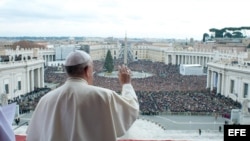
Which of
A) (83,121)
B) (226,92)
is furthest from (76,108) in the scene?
(226,92)

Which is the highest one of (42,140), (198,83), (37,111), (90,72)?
(90,72)

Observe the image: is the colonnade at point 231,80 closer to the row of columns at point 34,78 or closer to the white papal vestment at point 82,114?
the row of columns at point 34,78

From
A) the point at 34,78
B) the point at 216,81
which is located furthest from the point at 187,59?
the point at 34,78

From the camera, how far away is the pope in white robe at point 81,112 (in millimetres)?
1369

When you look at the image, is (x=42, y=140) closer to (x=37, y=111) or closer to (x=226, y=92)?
(x=37, y=111)

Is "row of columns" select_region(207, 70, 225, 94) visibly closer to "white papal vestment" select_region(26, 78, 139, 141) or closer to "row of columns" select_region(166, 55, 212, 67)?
"row of columns" select_region(166, 55, 212, 67)

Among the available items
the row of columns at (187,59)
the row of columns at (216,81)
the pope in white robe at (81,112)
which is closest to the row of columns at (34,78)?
the row of columns at (216,81)

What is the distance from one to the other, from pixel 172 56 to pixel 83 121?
37.2 metres

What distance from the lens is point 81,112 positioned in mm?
1372

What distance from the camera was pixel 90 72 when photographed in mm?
1489

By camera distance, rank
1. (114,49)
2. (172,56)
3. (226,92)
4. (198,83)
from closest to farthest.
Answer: (226,92) < (198,83) < (172,56) < (114,49)

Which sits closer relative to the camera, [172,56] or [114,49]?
[172,56]

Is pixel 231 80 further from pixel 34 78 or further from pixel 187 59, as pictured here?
pixel 187 59

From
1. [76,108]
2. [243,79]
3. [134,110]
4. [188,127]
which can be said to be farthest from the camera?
[243,79]
